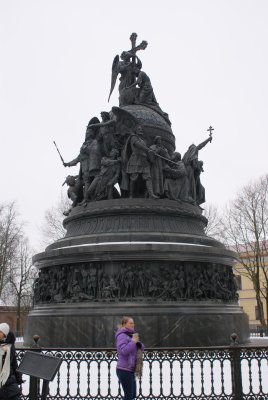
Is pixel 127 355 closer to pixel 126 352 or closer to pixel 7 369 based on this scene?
pixel 126 352

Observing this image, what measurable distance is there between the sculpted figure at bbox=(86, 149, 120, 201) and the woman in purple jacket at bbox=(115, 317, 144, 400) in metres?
12.1

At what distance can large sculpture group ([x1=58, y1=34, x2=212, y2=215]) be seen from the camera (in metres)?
18.7

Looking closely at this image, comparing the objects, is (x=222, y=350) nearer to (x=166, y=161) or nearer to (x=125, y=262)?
(x=125, y=262)

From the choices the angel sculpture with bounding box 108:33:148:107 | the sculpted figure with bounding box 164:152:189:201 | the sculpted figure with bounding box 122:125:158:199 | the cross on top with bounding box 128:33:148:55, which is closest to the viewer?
the sculpted figure with bounding box 122:125:158:199

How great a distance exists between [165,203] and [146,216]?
1.03 meters

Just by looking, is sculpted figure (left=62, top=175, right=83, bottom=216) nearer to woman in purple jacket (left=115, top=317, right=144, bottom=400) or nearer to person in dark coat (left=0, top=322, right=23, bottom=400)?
woman in purple jacket (left=115, top=317, right=144, bottom=400)

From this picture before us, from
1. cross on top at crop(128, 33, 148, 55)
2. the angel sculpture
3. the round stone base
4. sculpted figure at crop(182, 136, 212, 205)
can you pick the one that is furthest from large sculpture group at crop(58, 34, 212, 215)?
cross on top at crop(128, 33, 148, 55)

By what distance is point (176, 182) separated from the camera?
760 inches

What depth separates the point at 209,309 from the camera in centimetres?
1592

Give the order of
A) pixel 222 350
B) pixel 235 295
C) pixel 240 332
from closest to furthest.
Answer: pixel 222 350, pixel 240 332, pixel 235 295

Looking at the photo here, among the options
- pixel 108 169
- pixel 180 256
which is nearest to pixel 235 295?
pixel 180 256

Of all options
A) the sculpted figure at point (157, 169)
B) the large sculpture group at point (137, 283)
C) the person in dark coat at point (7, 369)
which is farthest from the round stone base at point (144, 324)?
the person in dark coat at point (7, 369)

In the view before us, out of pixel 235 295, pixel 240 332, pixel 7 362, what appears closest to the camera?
pixel 7 362

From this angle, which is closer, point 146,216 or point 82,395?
point 82,395
